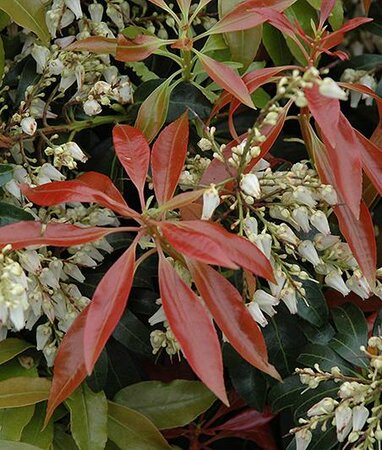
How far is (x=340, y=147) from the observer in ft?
2.61

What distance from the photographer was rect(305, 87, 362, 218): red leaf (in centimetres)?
73

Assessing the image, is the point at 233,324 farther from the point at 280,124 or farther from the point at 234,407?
the point at 234,407

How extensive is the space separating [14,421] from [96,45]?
43 cm

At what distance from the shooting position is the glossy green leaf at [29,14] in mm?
915

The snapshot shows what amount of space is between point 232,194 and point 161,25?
32cm

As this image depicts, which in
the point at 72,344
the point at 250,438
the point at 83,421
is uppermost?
the point at 72,344

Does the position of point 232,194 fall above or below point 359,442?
above

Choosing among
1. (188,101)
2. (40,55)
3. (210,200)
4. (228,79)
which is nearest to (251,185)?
(210,200)

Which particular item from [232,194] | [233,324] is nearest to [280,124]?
[232,194]

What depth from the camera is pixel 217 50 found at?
99 centimetres

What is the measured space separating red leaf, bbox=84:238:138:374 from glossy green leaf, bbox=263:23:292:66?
1.27ft

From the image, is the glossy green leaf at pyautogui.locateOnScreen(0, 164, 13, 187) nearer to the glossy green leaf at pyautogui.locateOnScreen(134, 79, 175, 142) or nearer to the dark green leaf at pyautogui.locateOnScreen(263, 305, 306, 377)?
the glossy green leaf at pyautogui.locateOnScreen(134, 79, 175, 142)

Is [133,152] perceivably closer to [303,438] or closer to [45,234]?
[45,234]

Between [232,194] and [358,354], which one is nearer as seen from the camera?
[232,194]
